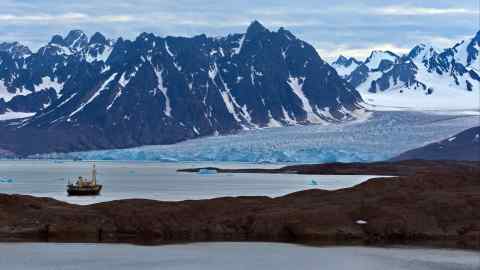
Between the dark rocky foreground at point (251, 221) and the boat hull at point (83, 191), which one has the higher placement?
the dark rocky foreground at point (251, 221)

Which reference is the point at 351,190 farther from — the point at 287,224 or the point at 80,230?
the point at 80,230

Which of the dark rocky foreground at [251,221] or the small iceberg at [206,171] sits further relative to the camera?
the small iceberg at [206,171]

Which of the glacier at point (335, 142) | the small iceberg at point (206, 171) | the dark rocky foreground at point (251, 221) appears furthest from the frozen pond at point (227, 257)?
the glacier at point (335, 142)

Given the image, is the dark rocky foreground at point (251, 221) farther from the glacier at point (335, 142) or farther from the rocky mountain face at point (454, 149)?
the rocky mountain face at point (454, 149)

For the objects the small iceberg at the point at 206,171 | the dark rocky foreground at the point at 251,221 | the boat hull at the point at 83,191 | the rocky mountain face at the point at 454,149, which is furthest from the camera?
the rocky mountain face at the point at 454,149

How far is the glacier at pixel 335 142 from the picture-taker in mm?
167125

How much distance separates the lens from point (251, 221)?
5950cm

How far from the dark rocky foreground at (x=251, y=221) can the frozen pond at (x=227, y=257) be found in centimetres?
318

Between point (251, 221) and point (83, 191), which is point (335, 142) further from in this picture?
point (251, 221)

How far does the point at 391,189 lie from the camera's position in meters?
68.2

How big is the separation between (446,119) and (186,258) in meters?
140

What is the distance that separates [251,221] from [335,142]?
365ft

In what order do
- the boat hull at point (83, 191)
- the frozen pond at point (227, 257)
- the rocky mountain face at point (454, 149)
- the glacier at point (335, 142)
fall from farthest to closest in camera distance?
the rocky mountain face at point (454, 149) < the glacier at point (335, 142) < the boat hull at point (83, 191) < the frozen pond at point (227, 257)

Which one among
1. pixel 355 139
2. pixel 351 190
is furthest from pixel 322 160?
pixel 351 190
